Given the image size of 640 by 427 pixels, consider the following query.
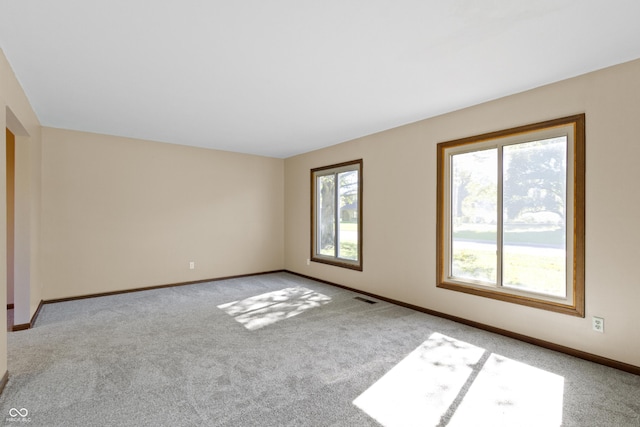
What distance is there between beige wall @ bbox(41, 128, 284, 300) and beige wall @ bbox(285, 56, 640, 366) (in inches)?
83.4

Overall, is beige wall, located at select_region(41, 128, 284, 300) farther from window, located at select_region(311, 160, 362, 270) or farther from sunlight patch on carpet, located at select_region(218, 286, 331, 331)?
sunlight patch on carpet, located at select_region(218, 286, 331, 331)

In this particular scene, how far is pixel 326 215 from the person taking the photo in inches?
237

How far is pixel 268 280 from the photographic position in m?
6.02

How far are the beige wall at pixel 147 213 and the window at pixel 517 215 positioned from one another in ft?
12.6

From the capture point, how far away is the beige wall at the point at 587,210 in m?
2.58

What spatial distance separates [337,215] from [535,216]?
3.15 m

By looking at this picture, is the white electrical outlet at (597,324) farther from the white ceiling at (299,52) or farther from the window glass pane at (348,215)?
the window glass pane at (348,215)

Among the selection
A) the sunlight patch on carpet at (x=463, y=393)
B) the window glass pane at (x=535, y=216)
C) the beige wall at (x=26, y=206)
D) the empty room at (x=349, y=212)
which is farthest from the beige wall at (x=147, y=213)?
the window glass pane at (x=535, y=216)

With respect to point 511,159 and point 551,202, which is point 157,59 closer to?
point 511,159

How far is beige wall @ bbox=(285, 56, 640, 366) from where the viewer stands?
2.58 metres

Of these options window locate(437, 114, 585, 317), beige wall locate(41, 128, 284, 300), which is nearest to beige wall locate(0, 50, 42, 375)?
beige wall locate(41, 128, 284, 300)

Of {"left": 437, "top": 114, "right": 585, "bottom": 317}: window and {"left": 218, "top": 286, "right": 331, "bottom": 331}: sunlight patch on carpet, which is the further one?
{"left": 218, "top": 286, "right": 331, "bottom": 331}: sunlight patch on carpet

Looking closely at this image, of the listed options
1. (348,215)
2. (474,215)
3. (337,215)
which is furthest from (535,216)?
(337,215)

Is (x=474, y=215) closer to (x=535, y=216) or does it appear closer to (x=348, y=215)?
(x=535, y=216)
